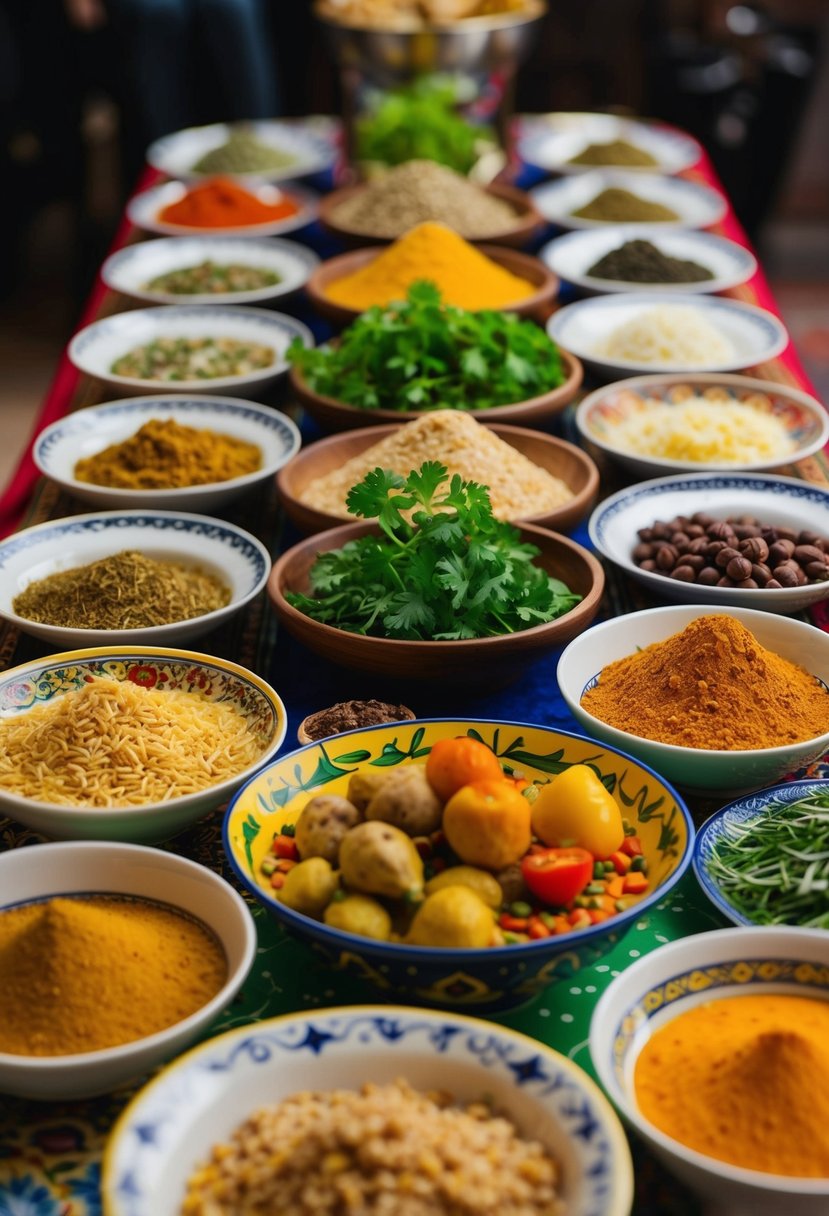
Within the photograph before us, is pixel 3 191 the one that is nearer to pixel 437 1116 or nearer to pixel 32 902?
pixel 32 902

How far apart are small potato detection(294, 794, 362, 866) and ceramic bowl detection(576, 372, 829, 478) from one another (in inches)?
45.4

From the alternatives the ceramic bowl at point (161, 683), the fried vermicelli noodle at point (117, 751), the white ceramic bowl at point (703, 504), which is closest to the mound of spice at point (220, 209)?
the white ceramic bowl at point (703, 504)

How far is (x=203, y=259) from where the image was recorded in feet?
11.4

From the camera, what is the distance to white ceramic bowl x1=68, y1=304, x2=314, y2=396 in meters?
2.65

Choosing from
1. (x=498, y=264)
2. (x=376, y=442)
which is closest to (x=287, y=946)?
(x=376, y=442)

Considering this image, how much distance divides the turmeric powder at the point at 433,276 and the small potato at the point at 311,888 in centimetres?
172

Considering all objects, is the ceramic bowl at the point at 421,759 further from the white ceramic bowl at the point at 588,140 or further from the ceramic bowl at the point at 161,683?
the white ceramic bowl at the point at 588,140

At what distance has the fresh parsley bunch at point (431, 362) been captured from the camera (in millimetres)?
2336

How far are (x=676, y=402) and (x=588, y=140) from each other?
87.8 inches

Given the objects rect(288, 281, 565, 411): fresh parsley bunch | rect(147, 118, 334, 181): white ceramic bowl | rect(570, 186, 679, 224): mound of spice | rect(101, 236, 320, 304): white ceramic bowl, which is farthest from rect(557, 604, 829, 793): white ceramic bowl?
rect(147, 118, 334, 181): white ceramic bowl

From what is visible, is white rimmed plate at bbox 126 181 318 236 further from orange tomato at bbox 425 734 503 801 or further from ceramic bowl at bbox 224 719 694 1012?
orange tomato at bbox 425 734 503 801

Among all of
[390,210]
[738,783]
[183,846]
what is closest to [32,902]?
[183,846]

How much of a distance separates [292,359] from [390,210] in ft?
3.22

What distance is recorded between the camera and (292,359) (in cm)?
248
